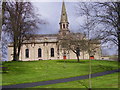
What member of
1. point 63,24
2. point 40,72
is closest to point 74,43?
point 40,72

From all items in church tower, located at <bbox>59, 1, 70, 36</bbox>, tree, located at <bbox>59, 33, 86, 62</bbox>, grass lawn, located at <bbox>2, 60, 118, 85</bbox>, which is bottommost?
grass lawn, located at <bbox>2, 60, 118, 85</bbox>

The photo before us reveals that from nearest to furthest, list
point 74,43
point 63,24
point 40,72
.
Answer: point 40,72
point 74,43
point 63,24

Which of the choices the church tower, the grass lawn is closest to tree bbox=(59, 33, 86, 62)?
the church tower

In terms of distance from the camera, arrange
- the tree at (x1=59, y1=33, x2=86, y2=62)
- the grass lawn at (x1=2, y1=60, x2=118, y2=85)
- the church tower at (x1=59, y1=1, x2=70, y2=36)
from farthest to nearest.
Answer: the church tower at (x1=59, y1=1, x2=70, y2=36)
the tree at (x1=59, y1=33, x2=86, y2=62)
the grass lawn at (x1=2, y1=60, x2=118, y2=85)

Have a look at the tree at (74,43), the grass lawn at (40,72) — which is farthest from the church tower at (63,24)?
the grass lawn at (40,72)

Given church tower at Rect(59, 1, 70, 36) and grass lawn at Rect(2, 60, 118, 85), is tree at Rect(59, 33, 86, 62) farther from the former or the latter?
grass lawn at Rect(2, 60, 118, 85)

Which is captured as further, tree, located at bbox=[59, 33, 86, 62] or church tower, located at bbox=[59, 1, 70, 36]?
church tower, located at bbox=[59, 1, 70, 36]

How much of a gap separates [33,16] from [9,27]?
11401mm

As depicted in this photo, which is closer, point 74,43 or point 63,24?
point 74,43

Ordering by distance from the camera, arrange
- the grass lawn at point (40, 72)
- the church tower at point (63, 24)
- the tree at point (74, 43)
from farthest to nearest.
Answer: the church tower at point (63, 24), the tree at point (74, 43), the grass lawn at point (40, 72)

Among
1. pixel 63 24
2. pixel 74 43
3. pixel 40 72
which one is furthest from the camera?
pixel 63 24

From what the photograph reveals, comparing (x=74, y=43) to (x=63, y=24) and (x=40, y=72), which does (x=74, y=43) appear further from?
(x=63, y=24)

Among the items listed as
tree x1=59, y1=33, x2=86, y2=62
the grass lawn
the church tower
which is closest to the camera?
the grass lawn

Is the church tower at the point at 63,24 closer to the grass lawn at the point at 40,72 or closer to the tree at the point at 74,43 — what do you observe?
the tree at the point at 74,43
